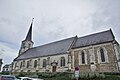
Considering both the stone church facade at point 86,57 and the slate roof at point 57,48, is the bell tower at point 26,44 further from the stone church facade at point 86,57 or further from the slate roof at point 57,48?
the stone church facade at point 86,57

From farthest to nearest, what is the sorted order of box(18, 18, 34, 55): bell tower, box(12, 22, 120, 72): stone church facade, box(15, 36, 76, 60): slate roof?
box(18, 18, 34, 55): bell tower → box(15, 36, 76, 60): slate roof → box(12, 22, 120, 72): stone church facade

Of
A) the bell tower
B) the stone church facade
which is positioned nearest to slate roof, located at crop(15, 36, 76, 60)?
the stone church facade

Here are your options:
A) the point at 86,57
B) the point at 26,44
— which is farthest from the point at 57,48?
the point at 26,44

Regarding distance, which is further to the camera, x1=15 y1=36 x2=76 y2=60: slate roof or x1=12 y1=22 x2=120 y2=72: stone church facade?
x1=15 y1=36 x2=76 y2=60: slate roof

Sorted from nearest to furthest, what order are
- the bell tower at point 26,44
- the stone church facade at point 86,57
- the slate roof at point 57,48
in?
the stone church facade at point 86,57, the slate roof at point 57,48, the bell tower at point 26,44

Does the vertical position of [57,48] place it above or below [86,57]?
above

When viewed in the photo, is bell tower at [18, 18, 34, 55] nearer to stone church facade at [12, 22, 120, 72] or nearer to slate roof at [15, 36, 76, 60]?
slate roof at [15, 36, 76, 60]

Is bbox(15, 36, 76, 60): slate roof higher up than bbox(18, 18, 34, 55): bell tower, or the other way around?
bbox(18, 18, 34, 55): bell tower

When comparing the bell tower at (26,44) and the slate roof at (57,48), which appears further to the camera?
the bell tower at (26,44)

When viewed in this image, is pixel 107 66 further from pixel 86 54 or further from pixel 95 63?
pixel 86 54

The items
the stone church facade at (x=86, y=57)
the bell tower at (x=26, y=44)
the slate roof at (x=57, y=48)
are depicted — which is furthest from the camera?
the bell tower at (x=26, y=44)

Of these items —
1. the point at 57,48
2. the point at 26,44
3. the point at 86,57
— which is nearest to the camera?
the point at 86,57

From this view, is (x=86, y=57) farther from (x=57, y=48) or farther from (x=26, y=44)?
(x=26, y=44)

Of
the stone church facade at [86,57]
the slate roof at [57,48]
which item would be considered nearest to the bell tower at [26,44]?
the slate roof at [57,48]
